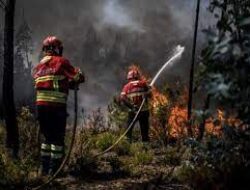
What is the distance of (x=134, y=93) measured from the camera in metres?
13.5

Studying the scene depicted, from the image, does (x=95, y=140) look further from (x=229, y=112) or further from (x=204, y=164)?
(x=229, y=112)

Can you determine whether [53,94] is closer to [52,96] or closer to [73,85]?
[52,96]

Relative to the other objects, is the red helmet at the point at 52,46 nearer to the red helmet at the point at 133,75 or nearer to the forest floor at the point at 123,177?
the forest floor at the point at 123,177

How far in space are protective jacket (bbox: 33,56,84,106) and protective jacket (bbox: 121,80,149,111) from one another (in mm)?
5536

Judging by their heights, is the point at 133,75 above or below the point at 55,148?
above

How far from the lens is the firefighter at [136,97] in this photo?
1350 cm

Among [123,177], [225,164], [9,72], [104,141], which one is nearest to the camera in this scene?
[225,164]

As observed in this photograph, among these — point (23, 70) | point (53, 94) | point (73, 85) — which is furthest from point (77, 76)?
point (23, 70)

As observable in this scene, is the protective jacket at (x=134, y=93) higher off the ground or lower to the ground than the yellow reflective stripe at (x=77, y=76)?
higher

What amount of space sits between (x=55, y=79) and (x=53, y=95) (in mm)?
235

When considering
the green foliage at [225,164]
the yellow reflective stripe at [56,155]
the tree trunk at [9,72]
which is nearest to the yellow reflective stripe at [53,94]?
the yellow reflective stripe at [56,155]

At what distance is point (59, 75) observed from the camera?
26.0 feet

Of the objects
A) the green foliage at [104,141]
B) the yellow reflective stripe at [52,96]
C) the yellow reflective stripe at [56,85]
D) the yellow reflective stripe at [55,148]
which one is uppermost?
the yellow reflective stripe at [56,85]

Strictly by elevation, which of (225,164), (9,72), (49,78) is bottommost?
(225,164)
